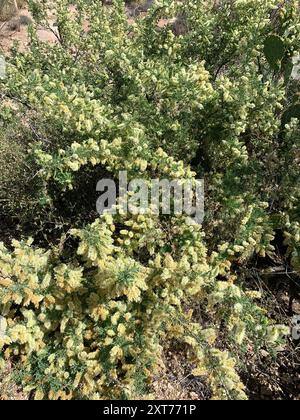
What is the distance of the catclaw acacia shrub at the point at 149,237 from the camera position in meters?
2.42

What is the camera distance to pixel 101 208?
126 inches

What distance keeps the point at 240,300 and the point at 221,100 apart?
1389 millimetres

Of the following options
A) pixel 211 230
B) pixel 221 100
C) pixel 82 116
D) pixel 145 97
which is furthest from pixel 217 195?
pixel 82 116

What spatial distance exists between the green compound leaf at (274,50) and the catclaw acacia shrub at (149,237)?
3 cm

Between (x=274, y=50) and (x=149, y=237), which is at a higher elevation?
(x=274, y=50)

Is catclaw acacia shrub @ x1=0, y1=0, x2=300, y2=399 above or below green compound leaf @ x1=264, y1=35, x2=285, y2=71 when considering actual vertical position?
below

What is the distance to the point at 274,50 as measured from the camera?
333 centimetres

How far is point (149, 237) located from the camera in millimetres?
2723

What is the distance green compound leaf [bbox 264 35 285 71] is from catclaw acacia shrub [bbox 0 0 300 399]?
3cm

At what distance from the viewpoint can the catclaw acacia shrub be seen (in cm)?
242

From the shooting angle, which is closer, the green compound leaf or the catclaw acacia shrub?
the catclaw acacia shrub

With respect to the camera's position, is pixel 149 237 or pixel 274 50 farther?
pixel 274 50

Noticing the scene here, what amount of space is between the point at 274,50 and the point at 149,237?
74.7 inches

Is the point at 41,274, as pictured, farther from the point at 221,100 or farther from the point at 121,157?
the point at 221,100
